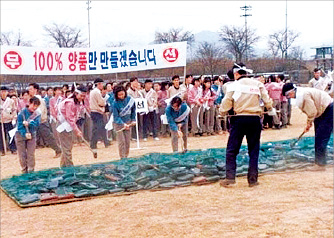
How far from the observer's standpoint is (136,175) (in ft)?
25.1

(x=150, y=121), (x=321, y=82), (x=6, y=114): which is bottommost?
(x=150, y=121)

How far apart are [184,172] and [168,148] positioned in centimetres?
452

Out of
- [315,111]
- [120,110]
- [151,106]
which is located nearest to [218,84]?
[151,106]

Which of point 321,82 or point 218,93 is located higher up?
point 321,82

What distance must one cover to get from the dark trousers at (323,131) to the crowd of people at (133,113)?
0.76 m

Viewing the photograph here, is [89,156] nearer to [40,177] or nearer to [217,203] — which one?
[40,177]

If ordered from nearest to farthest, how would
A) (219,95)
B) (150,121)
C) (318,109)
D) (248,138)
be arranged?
(248,138) → (318,109) → (150,121) → (219,95)

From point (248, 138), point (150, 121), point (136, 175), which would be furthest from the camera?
point (150, 121)

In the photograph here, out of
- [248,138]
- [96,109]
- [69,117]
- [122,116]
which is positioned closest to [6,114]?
[96,109]

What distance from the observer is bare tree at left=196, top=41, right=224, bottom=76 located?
2806 centimetres

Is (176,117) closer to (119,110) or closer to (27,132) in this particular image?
(119,110)

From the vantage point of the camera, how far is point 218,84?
14.6m

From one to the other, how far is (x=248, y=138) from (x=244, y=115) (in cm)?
39

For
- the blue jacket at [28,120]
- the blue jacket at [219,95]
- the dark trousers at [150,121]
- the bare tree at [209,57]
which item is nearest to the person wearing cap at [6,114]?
the dark trousers at [150,121]
